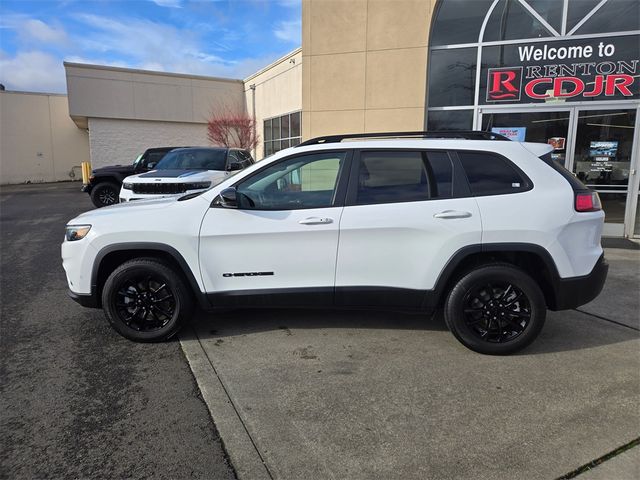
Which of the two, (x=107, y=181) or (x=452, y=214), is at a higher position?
(x=107, y=181)

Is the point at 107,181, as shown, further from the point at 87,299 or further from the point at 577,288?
the point at 577,288

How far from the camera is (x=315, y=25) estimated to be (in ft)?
32.1

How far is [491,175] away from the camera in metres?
3.79

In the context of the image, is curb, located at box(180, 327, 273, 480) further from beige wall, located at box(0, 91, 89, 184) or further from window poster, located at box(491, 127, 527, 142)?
beige wall, located at box(0, 91, 89, 184)

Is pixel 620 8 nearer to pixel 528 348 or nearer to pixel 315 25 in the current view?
pixel 315 25

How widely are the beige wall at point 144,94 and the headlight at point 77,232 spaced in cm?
2455

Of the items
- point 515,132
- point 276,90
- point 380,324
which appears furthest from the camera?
point 276,90

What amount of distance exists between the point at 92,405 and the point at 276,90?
20.0 m

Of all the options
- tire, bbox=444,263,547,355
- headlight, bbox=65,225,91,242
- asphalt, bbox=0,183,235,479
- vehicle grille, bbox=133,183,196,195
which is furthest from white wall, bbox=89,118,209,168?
tire, bbox=444,263,547,355

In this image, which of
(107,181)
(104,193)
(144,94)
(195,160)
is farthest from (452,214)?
(144,94)

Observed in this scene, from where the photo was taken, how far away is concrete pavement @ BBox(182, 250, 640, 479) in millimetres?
2547

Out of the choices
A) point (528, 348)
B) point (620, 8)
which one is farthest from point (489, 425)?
point (620, 8)

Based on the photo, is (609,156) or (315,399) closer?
(315,399)

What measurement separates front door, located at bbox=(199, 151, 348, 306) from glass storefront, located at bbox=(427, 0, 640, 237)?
659 cm
